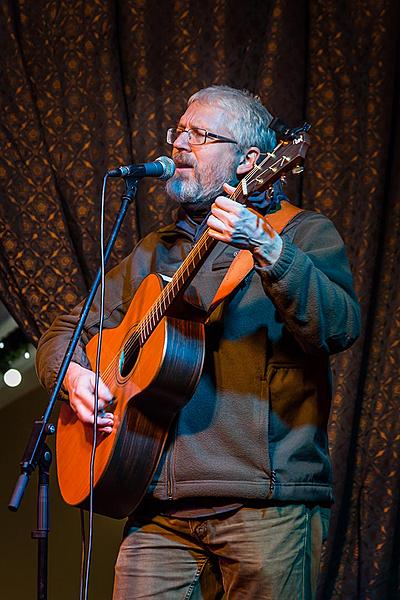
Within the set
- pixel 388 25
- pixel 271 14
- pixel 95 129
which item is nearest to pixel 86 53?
pixel 95 129

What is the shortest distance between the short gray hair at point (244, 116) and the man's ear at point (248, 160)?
2cm

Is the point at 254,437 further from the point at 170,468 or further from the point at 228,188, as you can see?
the point at 228,188

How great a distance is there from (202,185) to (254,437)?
81cm

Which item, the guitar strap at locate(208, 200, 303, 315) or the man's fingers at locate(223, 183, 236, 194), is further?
the guitar strap at locate(208, 200, 303, 315)

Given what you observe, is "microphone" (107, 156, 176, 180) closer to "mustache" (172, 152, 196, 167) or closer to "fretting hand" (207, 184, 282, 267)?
"mustache" (172, 152, 196, 167)

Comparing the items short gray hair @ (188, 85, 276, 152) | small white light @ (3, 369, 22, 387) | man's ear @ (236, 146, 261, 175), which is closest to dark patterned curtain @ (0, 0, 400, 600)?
small white light @ (3, 369, 22, 387)

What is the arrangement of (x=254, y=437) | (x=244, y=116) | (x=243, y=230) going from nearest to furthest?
(x=243, y=230) < (x=254, y=437) < (x=244, y=116)

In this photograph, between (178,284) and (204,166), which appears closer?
(178,284)

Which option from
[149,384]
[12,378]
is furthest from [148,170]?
[12,378]

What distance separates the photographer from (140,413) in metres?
2.20

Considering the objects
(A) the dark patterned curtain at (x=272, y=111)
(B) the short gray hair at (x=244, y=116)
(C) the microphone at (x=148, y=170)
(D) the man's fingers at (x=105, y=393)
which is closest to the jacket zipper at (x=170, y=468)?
(D) the man's fingers at (x=105, y=393)

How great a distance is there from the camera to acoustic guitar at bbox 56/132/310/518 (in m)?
2.04

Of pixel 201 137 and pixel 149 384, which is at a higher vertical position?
pixel 201 137

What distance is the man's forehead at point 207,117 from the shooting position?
2623 mm
